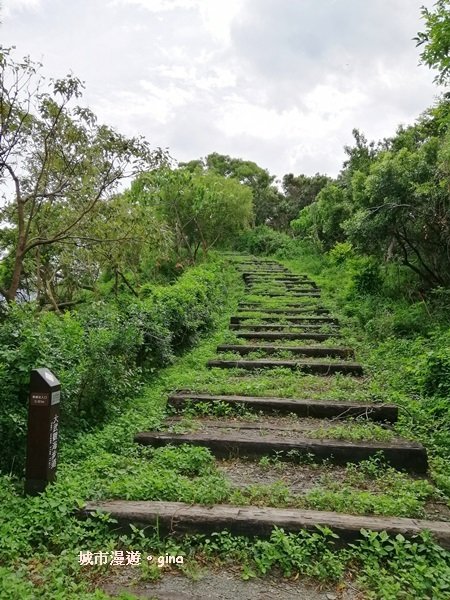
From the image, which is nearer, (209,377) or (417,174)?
(209,377)

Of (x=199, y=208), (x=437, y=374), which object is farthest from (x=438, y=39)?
(x=199, y=208)

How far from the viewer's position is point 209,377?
19.9 ft

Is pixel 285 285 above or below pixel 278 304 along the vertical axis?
above

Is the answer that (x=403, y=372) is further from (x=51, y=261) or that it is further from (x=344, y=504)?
(x=51, y=261)

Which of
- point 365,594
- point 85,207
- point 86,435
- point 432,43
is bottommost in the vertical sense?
point 365,594

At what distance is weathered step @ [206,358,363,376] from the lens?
20.6 ft

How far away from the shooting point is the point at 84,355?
14.7 ft

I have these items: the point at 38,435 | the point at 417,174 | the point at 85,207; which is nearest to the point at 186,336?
the point at 85,207

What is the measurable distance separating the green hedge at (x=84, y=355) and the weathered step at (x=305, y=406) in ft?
2.61

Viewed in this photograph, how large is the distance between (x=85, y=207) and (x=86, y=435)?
5.11 meters

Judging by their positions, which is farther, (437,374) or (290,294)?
(290,294)

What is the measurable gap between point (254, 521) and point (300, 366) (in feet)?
11.8

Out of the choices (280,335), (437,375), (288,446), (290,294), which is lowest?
(288,446)

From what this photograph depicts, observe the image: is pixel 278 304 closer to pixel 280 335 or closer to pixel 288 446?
pixel 280 335
